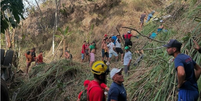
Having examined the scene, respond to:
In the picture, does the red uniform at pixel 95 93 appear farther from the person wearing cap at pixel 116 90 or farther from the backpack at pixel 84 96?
the backpack at pixel 84 96

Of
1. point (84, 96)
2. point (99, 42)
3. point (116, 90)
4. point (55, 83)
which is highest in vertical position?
point (116, 90)

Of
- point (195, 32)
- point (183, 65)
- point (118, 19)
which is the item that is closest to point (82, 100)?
point (183, 65)

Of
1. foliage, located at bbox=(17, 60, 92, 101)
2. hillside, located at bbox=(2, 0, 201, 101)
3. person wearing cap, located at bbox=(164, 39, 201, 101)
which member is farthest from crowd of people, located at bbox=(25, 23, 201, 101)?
foliage, located at bbox=(17, 60, 92, 101)

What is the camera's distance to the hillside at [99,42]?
448 cm

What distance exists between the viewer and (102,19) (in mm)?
18031

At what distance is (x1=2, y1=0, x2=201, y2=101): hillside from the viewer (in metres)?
4.48

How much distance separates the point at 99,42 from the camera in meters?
15.3

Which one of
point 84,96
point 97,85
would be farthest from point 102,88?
point 84,96

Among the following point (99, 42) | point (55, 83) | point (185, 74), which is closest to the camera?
point (185, 74)

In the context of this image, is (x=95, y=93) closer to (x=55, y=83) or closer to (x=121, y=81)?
(x=121, y=81)

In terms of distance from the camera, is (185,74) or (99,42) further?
(99,42)

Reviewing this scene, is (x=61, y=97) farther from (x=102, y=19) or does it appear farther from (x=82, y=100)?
(x=102, y=19)

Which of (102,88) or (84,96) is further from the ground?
(102,88)

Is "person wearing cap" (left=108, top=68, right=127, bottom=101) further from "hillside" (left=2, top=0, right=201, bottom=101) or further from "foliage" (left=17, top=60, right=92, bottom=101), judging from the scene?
"foliage" (left=17, top=60, right=92, bottom=101)
